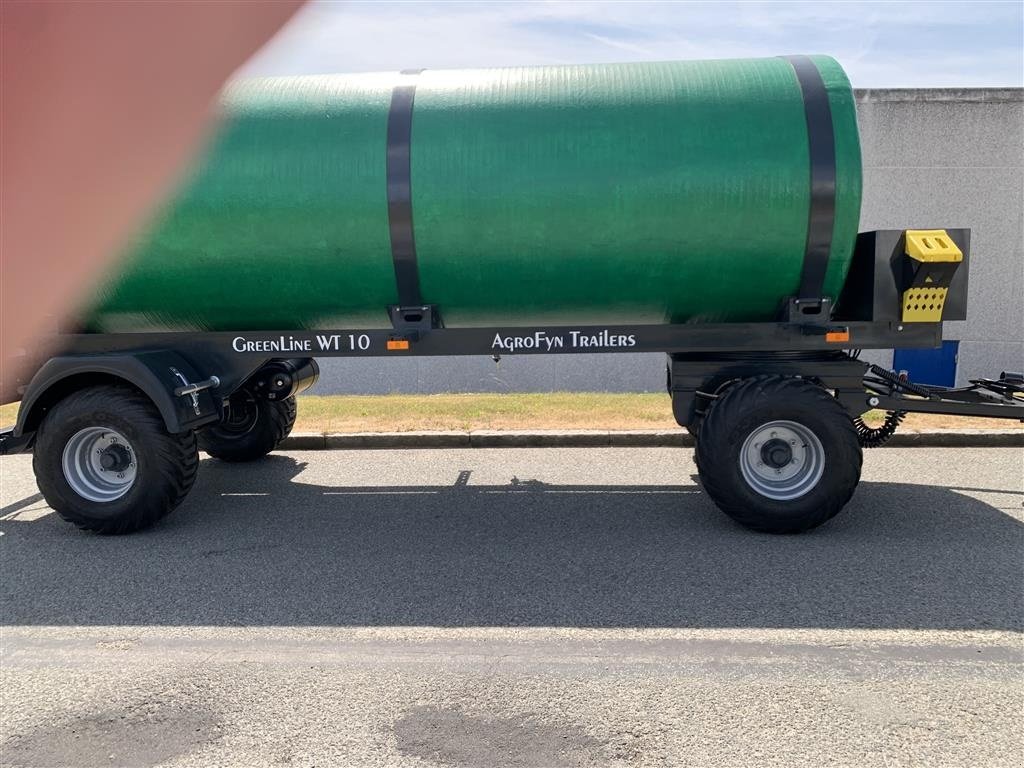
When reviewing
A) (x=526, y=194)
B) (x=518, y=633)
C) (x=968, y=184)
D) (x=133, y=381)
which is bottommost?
(x=518, y=633)

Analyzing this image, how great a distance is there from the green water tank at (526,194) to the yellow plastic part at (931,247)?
0.46 metres

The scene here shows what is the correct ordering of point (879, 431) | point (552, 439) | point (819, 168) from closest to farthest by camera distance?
point (819, 168) < point (879, 431) < point (552, 439)

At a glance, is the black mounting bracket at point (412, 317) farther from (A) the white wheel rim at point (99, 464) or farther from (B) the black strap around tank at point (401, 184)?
(A) the white wheel rim at point (99, 464)

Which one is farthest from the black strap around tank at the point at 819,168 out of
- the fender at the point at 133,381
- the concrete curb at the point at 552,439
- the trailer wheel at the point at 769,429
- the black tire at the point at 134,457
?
the black tire at the point at 134,457

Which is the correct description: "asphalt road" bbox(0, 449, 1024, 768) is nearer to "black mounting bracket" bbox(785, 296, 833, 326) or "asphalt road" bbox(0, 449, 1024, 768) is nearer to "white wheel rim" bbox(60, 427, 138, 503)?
"white wheel rim" bbox(60, 427, 138, 503)

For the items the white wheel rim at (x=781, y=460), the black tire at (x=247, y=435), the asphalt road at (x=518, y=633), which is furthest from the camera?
the black tire at (x=247, y=435)

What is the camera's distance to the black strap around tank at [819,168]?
5.17 m

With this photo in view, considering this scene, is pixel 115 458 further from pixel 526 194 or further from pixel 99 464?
pixel 526 194

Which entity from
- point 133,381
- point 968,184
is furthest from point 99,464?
point 968,184

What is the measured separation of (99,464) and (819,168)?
5420 mm

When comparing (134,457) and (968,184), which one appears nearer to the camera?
(134,457)

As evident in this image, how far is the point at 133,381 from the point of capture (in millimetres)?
5516

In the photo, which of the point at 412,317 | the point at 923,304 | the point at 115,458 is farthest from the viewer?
the point at 115,458

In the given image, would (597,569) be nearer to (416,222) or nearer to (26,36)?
(416,222)
